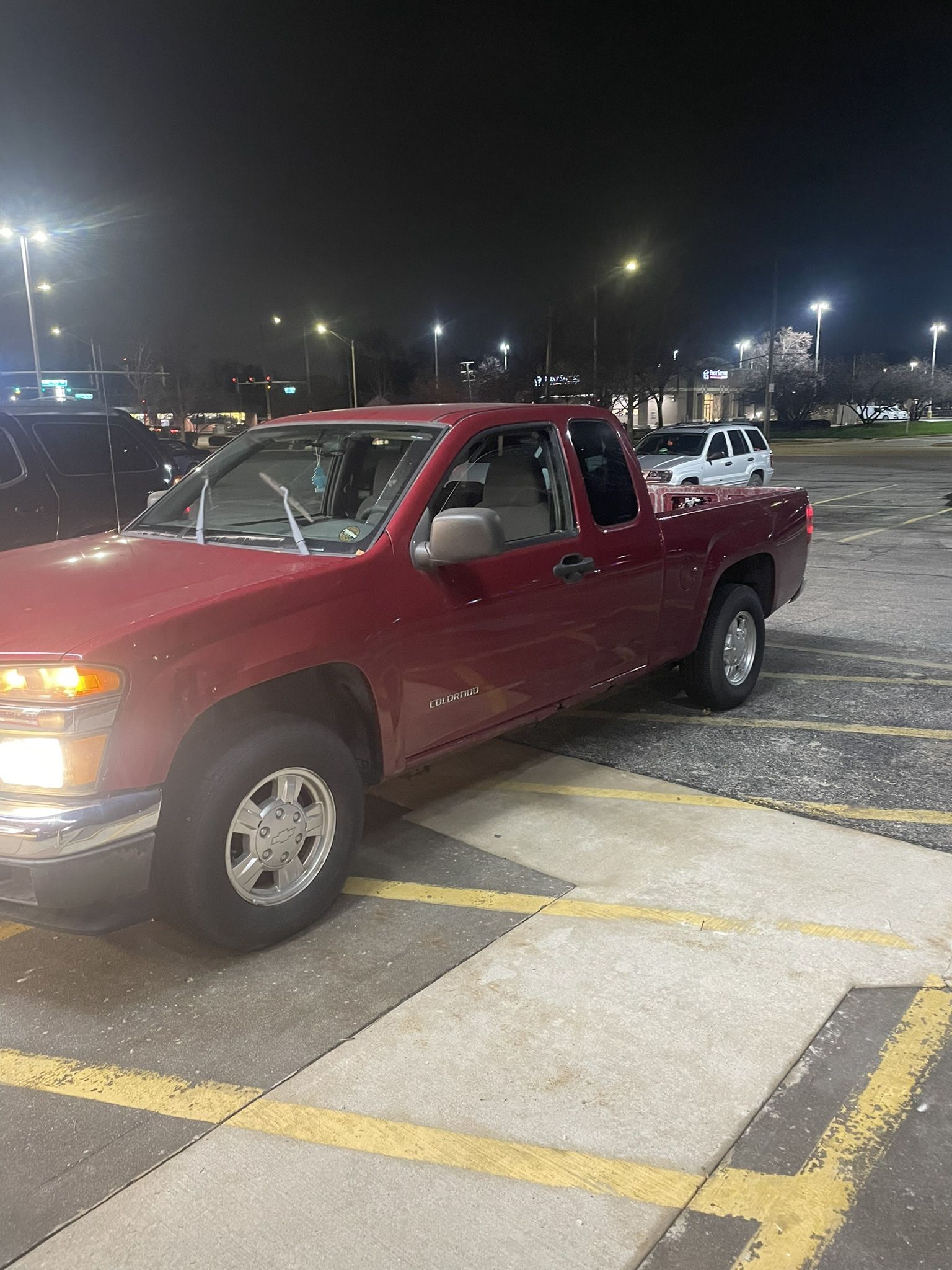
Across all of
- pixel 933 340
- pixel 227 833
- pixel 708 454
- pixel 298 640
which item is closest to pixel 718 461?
pixel 708 454

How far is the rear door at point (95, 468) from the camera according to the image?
788 cm

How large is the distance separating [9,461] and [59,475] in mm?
384

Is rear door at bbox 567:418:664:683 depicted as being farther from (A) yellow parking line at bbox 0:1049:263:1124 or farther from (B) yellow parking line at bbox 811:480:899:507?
(B) yellow parking line at bbox 811:480:899:507

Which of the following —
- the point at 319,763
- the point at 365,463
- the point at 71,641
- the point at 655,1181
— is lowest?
the point at 655,1181

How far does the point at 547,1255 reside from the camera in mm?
2203

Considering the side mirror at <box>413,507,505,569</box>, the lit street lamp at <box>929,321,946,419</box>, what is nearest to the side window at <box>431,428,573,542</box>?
the side mirror at <box>413,507,505,569</box>

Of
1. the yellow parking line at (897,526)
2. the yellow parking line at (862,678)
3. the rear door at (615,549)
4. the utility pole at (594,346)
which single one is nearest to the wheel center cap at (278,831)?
the rear door at (615,549)

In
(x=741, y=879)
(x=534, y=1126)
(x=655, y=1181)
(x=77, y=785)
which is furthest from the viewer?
(x=741, y=879)

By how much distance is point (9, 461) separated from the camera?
7.66 m

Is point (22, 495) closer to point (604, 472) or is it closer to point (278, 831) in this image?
point (604, 472)

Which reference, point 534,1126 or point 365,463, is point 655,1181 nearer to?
point 534,1126

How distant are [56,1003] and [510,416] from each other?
3050 mm

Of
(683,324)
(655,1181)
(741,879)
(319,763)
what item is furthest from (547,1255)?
(683,324)

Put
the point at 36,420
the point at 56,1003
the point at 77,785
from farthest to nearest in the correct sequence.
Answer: the point at 36,420
the point at 56,1003
the point at 77,785
